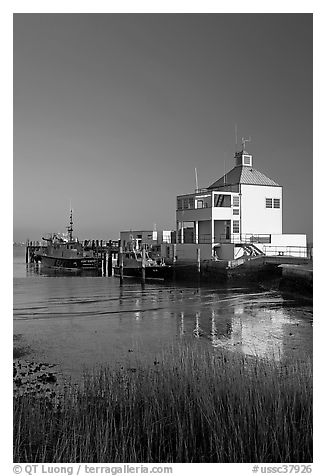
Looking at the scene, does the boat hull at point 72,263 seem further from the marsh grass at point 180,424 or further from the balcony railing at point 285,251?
the marsh grass at point 180,424

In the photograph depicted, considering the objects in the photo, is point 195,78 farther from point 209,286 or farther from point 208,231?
point 208,231

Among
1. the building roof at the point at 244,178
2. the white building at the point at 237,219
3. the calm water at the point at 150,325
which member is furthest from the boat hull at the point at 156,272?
the calm water at the point at 150,325

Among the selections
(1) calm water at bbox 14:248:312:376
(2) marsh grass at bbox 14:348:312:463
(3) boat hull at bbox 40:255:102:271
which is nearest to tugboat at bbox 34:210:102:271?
(3) boat hull at bbox 40:255:102:271

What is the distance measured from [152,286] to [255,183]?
244 inches

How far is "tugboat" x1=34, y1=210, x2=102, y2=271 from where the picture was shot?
3184 centimetres

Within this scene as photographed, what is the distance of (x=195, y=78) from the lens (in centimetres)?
415

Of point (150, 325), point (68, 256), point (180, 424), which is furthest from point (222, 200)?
point (180, 424)

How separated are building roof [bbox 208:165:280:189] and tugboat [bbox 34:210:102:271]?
36.9 ft

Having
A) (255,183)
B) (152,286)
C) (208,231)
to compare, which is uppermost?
(255,183)

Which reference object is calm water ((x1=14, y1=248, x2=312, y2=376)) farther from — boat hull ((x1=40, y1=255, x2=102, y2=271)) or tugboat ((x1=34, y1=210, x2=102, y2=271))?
tugboat ((x1=34, y1=210, x2=102, y2=271))

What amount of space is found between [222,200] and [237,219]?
3.35ft

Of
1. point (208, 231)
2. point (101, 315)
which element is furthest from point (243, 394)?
point (208, 231)

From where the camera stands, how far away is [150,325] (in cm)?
913

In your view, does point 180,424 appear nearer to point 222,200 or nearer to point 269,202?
point 222,200
